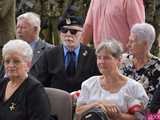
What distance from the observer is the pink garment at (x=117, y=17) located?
626cm

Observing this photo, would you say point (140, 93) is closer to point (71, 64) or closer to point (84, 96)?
point (84, 96)

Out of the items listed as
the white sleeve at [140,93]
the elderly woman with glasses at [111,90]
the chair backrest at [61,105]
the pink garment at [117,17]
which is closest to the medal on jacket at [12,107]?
the chair backrest at [61,105]

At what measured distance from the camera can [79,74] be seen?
5.80 m

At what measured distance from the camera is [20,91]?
4.78 meters

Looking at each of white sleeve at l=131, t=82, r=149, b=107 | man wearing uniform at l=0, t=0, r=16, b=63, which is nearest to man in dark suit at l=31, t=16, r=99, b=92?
white sleeve at l=131, t=82, r=149, b=107

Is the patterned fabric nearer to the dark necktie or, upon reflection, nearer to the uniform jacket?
the uniform jacket

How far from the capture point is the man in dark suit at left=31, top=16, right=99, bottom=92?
19.0 feet

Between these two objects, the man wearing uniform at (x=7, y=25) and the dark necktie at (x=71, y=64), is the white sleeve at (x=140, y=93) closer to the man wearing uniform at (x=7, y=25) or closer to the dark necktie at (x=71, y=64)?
the dark necktie at (x=71, y=64)

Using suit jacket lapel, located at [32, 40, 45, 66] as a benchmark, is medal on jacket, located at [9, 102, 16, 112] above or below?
below

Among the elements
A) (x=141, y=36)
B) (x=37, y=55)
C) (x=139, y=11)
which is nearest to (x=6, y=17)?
(x=37, y=55)

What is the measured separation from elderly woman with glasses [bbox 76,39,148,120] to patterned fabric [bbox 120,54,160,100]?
1.05 ft

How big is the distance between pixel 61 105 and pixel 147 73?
2.79 ft

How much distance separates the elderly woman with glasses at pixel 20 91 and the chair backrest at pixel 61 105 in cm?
33

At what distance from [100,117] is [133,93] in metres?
0.38
